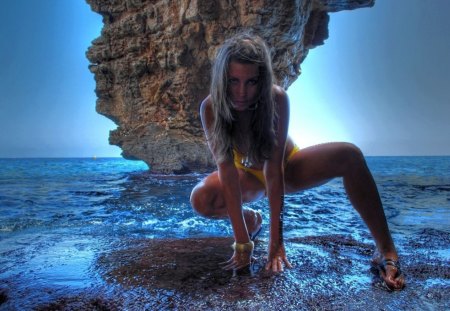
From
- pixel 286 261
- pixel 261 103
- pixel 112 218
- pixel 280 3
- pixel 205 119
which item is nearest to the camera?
pixel 286 261

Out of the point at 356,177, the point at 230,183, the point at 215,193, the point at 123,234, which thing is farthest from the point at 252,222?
the point at 123,234

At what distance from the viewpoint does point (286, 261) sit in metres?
1.83

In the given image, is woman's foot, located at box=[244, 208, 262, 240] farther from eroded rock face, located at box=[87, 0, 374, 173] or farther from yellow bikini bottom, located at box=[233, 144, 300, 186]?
eroded rock face, located at box=[87, 0, 374, 173]

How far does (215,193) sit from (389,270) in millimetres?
1165

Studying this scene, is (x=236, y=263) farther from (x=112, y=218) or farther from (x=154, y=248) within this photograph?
(x=112, y=218)

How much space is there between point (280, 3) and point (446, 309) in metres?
14.6

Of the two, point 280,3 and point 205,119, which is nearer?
point 205,119

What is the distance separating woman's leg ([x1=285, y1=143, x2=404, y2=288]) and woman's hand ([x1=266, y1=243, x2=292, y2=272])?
21.1 inches

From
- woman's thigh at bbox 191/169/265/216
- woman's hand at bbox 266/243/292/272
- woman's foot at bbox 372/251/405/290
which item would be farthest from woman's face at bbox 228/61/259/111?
woman's foot at bbox 372/251/405/290

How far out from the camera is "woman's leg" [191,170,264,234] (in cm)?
232

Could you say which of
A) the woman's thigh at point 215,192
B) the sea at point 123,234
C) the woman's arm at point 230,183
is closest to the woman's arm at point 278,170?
the woman's arm at point 230,183

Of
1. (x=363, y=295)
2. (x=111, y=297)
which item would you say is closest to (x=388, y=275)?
(x=363, y=295)

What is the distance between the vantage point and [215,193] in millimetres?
2322

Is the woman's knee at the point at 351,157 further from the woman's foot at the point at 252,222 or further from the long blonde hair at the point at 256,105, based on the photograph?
the woman's foot at the point at 252,222
